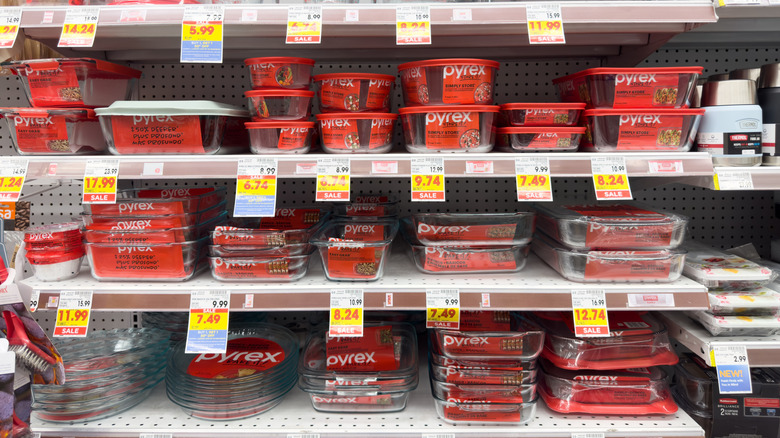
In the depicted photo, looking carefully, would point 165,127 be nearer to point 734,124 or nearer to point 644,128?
point 644,128

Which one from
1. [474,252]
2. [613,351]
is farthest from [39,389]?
[613,351]

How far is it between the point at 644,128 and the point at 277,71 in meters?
1.07

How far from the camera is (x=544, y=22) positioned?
1.23 m

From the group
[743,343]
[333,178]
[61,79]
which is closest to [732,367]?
[743,343]

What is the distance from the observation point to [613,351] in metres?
1.42

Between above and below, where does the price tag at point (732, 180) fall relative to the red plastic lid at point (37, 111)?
below

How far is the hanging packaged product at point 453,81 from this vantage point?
1.31m

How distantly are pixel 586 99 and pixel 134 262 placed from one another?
145 cm

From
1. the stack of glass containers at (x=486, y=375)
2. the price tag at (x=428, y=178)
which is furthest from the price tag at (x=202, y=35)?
the stack of glass containers at (x=486, y=375)

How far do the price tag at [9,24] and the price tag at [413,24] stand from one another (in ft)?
→ 3.36

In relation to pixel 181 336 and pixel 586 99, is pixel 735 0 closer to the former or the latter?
pixel 586 99

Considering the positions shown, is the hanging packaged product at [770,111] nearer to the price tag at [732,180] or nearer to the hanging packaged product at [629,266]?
the price tag at [732,180]

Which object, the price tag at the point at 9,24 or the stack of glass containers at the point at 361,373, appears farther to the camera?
the stack of glass containers at the point at 361,373

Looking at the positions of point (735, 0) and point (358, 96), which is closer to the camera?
point (735, 0)
